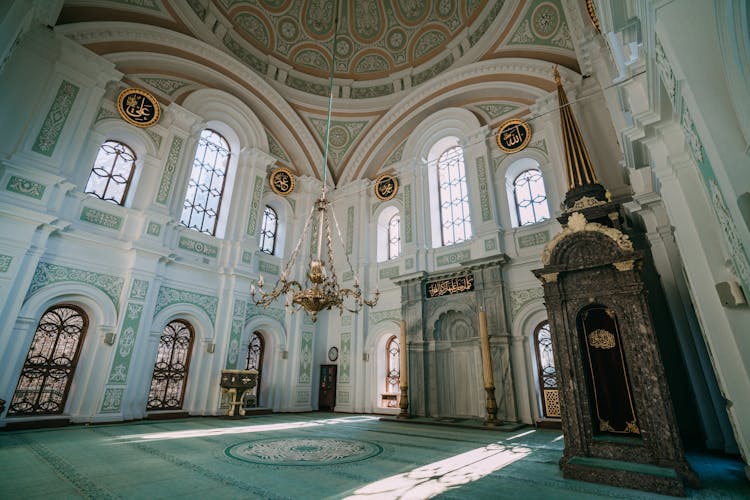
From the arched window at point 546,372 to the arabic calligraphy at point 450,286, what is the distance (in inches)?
67.9

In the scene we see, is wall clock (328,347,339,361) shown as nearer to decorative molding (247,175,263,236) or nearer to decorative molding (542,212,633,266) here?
decorative molding (247,175,263,236)

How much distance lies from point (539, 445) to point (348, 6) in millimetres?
Result: 12620

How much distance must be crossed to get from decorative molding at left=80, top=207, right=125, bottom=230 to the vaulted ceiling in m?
3.35

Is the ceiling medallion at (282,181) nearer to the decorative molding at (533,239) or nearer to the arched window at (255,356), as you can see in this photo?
the arched window at (255,356)

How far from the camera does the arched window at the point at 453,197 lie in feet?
30.7

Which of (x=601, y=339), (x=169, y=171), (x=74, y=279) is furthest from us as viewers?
(x=169, y=171)

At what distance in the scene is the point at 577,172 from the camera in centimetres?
631

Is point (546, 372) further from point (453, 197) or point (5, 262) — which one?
point (5, 262)

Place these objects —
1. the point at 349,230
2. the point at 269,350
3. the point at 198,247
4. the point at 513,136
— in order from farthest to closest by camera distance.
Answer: the point at 349,230, the point at 269,350, the point at 513,136, the point at 198,247

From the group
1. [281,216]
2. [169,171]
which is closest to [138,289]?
[169,171]

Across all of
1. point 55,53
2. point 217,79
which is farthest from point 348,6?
point 55,53

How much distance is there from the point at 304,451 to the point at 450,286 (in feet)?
17.5

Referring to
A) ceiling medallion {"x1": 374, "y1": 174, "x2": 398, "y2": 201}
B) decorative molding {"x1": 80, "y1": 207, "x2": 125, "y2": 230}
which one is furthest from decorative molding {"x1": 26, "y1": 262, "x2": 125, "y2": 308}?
ceiling medallion {"x1": 374, "y1": 174, "x2": 398, "y2": 201}

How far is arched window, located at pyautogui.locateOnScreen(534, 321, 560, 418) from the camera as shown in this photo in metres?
6.78
